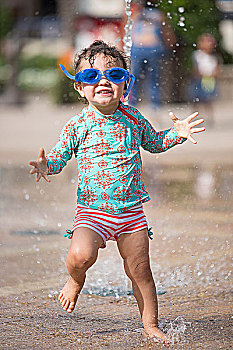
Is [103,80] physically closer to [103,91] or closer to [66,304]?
[103,91]

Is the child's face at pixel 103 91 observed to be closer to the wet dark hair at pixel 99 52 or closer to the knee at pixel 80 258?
the wet dark hair at pixel 99 52

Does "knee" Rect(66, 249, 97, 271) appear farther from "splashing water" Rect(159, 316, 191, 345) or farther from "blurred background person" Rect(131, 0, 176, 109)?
"blurred background person" Rect(131, 0, 176, 109)

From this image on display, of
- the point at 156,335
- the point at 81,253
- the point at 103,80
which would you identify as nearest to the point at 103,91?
the point at 103,80

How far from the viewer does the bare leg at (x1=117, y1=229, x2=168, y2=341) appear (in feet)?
10.5

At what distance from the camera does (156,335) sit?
10.4ft

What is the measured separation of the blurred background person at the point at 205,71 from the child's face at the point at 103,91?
8.33 meters

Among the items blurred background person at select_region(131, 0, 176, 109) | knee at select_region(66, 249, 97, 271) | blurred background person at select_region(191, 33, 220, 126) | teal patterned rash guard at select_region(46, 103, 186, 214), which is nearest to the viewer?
knee at select_region(66, 249, 97, 271)

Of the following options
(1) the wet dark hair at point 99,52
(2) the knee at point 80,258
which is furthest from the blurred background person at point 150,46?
(2) the knee at point 80,258

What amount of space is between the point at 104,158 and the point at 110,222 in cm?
28

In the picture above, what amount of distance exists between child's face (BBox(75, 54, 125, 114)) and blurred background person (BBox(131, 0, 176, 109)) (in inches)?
236

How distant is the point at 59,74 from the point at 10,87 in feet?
4.15

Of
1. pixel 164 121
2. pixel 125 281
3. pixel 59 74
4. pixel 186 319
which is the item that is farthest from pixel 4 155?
pixel 59 74

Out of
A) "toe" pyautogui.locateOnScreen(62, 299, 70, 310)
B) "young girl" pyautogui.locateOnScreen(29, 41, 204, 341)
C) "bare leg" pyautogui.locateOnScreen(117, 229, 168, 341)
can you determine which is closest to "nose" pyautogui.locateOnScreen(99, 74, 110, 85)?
"young girl" pyautogui.locateOnScreen(29, 41, 204, 341)

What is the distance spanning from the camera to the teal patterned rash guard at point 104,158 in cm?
322
